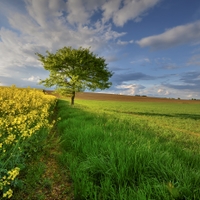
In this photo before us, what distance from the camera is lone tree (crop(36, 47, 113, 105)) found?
2477 cm

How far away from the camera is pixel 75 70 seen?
24.3 metres

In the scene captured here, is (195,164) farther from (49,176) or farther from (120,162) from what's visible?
(49,176)

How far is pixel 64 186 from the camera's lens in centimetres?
362

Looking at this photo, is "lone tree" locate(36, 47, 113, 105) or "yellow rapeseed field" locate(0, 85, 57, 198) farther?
"lone tree" locate(36, 47, 113, 105)

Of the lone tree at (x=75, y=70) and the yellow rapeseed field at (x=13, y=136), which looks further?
the lone tree at (x=75, y=70)

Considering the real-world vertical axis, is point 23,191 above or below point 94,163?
below

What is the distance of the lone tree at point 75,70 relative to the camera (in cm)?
2477

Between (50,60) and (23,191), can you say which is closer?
(23,191)

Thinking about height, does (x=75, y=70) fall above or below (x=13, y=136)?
above

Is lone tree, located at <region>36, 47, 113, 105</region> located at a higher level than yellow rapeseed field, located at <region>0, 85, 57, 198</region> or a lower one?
higher

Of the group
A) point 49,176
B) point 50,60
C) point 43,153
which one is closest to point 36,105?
point 43,153

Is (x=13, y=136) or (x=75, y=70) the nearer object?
(x=13, y=136)

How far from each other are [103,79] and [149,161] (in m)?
23.6

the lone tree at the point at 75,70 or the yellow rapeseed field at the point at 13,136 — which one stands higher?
the lone tree at the point at 75,70
